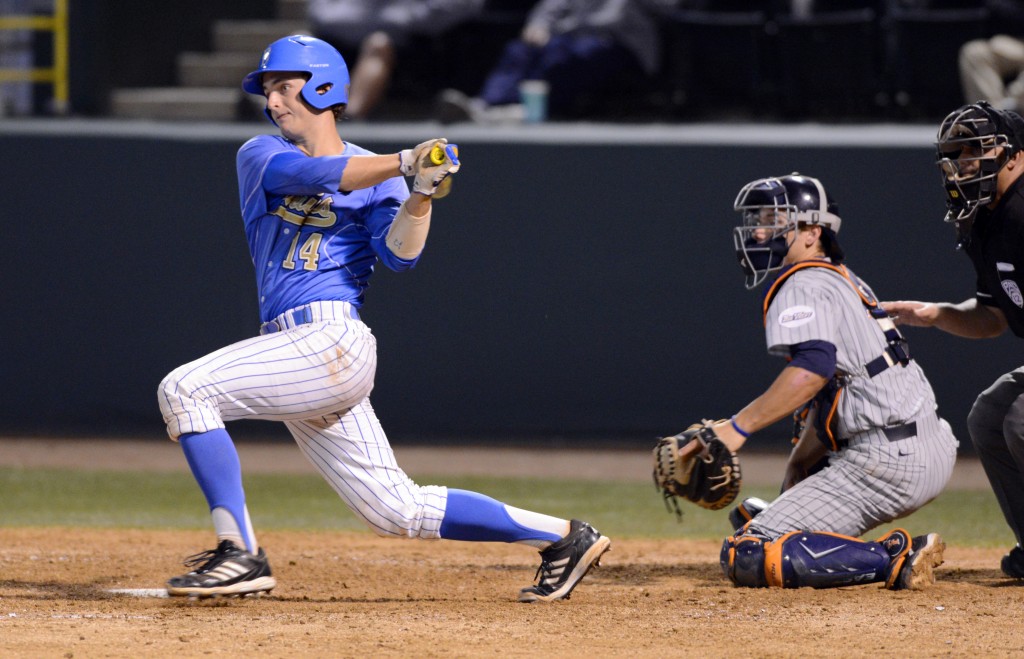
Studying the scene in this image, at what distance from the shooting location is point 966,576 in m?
4.62

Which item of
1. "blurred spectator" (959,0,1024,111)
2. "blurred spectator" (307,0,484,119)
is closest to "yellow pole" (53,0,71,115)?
"blurred spectator" (307,0,484,119)

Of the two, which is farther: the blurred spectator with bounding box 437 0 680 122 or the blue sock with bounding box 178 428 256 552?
the blurred spectator with bounding box 437 0 680 122

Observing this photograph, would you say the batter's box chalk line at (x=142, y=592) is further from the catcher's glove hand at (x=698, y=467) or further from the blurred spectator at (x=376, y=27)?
the blurred spectator at (x=376, y=27)

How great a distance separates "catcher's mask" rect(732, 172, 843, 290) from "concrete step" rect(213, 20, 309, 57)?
24.2 feet

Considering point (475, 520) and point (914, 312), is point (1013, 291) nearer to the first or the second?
point (914, 312)

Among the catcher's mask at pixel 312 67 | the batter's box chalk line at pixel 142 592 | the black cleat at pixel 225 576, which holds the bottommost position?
the batter's box chalk line at pixel 142 592

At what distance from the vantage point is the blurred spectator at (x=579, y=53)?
9297 mm

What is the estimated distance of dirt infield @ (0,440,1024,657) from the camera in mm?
3486

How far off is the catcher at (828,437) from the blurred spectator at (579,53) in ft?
16.5

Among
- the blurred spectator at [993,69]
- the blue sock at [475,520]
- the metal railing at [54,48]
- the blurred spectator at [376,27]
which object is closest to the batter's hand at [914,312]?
the blue sock at [475,520]

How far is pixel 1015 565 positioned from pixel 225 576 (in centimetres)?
254

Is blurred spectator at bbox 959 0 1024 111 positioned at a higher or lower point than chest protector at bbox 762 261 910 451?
higher

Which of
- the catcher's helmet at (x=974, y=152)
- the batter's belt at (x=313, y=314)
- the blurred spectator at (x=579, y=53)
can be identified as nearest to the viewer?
the batter's belt at (x=313, y=314)

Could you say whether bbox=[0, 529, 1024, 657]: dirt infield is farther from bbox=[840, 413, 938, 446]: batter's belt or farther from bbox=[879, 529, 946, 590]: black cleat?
bbox=[840, 413, 938, 446]: batter's belt
